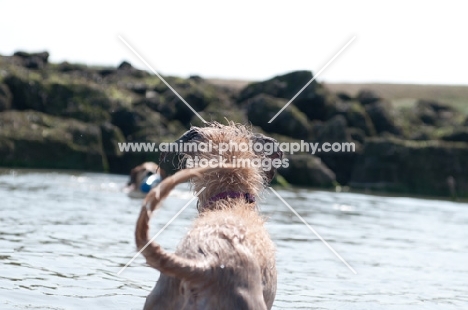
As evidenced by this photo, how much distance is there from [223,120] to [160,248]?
26.7 metres

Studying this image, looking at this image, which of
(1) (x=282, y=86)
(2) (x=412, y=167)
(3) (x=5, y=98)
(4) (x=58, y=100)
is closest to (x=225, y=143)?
(2) (x=412, y=167)

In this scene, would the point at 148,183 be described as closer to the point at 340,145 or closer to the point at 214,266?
the point at 214,266

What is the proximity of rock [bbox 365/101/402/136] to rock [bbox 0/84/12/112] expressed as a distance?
701 inches

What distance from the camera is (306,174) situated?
2869 centimetres

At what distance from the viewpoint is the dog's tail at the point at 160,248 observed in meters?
3.78

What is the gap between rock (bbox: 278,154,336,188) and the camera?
2866 cm

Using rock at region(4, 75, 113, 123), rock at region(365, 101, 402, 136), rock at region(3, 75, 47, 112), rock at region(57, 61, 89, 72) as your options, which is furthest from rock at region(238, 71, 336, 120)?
rock at region(3, 75, 47, 112)

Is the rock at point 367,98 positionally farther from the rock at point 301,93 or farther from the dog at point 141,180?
the dog at point 141,180

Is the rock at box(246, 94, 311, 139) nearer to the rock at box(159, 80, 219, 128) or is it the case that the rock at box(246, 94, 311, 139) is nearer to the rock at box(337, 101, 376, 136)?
the rock at box(159, 80, 219, 128)

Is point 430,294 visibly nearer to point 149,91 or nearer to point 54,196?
point 54,196

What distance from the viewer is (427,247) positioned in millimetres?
13211

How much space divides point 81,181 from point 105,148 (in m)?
8.06

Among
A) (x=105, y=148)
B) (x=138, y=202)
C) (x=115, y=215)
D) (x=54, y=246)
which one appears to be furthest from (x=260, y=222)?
(x=105, y=148)

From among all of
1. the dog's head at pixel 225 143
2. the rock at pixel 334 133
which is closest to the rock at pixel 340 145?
the rock at pixel 334 133
